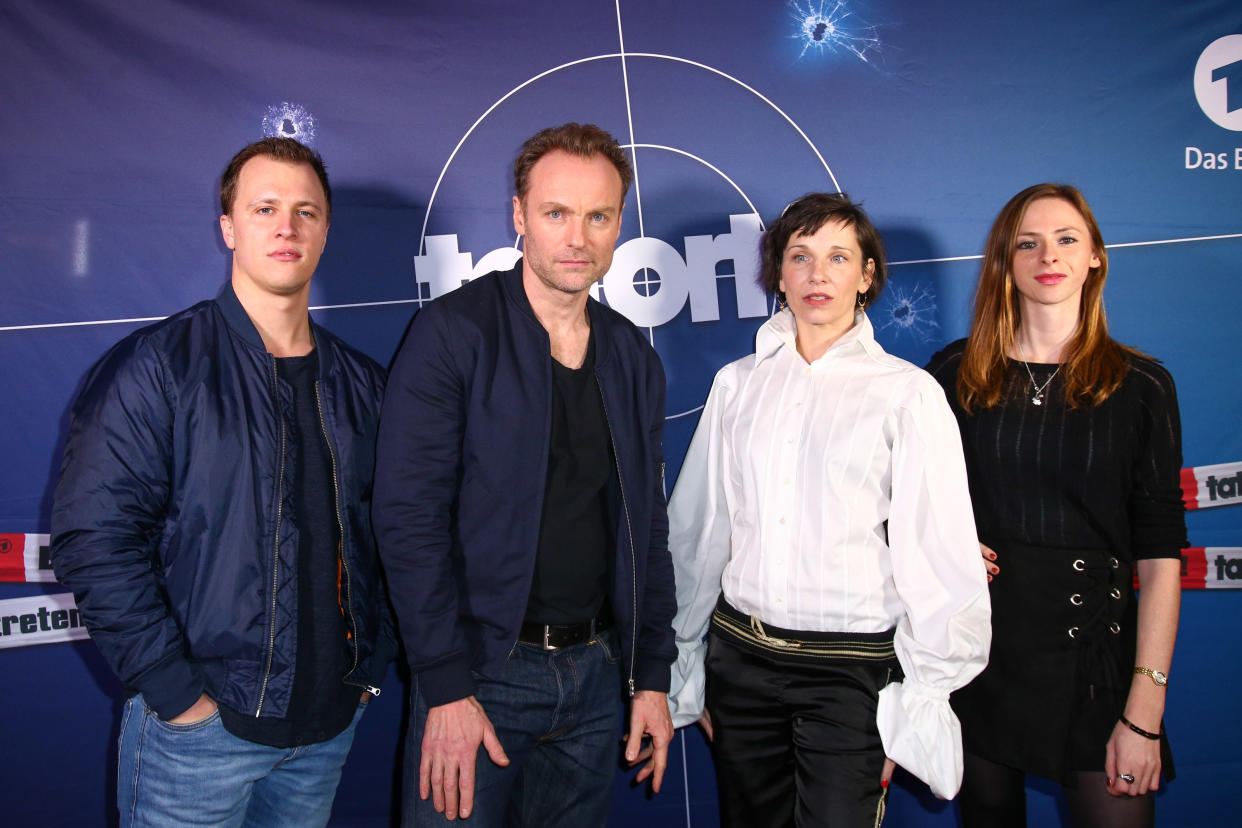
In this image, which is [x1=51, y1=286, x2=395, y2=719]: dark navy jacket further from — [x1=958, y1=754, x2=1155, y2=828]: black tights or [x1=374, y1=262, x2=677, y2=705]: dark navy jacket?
[x1=958, y1=754, x2=1155, y2=828]: black tights

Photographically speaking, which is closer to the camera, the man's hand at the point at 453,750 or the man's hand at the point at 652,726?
the man's hand at the point at 453,750

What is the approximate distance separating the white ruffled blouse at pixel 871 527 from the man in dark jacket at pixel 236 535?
0.97 m

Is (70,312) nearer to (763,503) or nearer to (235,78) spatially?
(235,78)

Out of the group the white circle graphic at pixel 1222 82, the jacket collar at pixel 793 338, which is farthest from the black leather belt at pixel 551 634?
the white circle graphic at pixel 1222 82

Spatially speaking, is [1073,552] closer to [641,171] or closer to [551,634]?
[551,634]

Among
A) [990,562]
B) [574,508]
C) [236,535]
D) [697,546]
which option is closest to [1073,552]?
[990,562]

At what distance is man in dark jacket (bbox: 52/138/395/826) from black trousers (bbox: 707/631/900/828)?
885 mm

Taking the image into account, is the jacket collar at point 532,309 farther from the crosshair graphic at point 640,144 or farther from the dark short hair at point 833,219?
the crosshair graphic at point 640,144

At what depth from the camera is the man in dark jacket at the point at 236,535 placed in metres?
1.53

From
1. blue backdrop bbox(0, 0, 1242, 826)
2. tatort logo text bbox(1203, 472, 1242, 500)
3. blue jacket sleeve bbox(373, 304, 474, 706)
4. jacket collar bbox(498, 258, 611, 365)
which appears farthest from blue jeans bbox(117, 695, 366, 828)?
tatort logo text bbox(1203, 472, 1242, 500)

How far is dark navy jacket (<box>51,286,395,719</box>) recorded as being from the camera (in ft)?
4.95

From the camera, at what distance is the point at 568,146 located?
1.82 metres

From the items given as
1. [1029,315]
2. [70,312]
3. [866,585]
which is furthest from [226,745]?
[1029,315]

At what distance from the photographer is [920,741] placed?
1748mm
